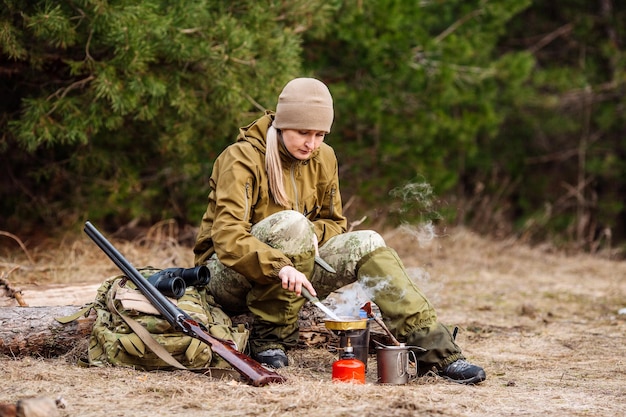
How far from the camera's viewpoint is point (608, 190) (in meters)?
13.4

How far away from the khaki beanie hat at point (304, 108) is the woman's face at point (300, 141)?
0.05 metres

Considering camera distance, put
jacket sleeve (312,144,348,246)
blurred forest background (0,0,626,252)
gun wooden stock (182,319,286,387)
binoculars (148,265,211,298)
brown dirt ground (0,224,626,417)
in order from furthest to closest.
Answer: blurred forest background (0,0,626,252) < jacket sleeve (312,144,348,246) < binoculars (148,265,211,298) < gun wooden stock (182,319,286,387) < brown dirt ground (0,224,626,417)

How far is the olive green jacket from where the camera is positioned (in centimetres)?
399

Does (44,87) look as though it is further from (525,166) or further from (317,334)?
(525,166)

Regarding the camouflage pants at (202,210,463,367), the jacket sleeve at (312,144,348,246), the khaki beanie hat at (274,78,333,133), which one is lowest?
the camouflage pants at (202,210,463,367)

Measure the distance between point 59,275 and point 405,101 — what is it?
5100 millimetres

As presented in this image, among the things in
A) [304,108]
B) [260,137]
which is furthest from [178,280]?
[304,108]

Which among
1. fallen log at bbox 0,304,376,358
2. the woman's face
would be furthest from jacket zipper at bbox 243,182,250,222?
fallen log at bbox 0,304,376,358

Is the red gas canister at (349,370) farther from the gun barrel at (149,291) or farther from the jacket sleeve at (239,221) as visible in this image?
the gun barrel at (149,291)

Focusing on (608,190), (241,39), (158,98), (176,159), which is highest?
(241,39)

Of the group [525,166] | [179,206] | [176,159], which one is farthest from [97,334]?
[525,166]

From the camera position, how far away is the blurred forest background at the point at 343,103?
241 inches

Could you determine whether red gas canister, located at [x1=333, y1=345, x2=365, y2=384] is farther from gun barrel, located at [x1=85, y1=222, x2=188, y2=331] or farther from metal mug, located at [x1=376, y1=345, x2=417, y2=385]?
gun barrel, located at [x1=85, y1=222, x2=188, y2=331]

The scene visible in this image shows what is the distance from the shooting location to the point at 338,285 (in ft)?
14.2
